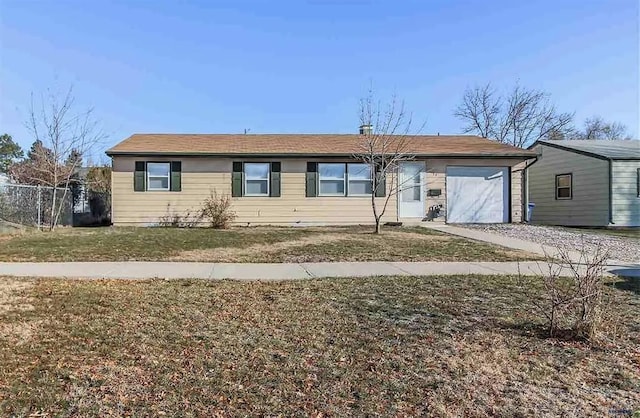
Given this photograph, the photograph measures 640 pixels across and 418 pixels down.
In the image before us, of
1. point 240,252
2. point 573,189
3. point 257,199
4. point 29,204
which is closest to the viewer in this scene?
point 240,252

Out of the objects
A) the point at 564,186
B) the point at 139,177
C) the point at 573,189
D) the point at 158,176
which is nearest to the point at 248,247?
the point at 158,176

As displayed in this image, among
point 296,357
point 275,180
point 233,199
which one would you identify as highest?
point 275,180

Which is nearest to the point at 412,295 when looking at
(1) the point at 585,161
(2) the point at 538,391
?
(2) the point at 538,391

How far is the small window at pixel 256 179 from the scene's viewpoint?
17.7 meters

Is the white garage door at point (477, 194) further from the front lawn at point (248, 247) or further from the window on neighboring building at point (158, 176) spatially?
the window on neighboring building at point (158, 176)

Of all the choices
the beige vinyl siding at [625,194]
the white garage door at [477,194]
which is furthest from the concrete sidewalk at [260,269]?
the beige vinyl siding at [625,194]

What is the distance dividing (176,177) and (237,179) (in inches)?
87.9

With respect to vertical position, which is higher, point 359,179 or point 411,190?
point 359,179

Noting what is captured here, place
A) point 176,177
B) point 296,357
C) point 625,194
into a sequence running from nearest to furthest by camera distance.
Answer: point 296,357 → point 176,177 → point 625,194

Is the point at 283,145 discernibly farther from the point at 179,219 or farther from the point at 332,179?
the point at 179,219

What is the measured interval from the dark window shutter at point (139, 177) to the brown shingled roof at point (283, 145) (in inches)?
20.7

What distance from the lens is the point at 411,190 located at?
18.2 metres

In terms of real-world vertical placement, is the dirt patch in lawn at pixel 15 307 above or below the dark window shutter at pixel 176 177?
below

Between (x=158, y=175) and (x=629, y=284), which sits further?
(x=158, y=175)
